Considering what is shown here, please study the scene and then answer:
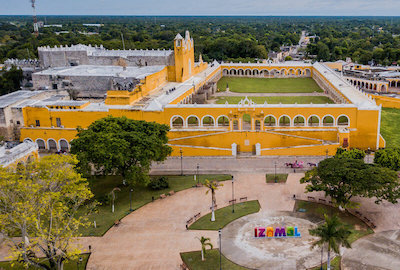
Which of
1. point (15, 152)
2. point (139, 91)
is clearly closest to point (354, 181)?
point (15, 152)

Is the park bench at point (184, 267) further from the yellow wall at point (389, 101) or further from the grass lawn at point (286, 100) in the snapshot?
the yellow wall at point (389, 101)

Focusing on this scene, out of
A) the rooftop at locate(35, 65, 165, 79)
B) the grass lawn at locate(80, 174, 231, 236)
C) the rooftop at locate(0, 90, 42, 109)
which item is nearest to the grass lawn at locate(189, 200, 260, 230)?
the grass lawn at locate(80, 174, 231, 236)

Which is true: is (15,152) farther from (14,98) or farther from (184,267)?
(184,267)

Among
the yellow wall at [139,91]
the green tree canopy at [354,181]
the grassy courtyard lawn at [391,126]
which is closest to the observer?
the green tree canopy at [354,181]

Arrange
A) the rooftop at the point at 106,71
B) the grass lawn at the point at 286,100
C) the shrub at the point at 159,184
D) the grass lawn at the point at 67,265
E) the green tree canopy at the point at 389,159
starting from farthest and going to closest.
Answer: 1. the grass lawn at the point at 286,100
2. the rooftop at the point at 106,71
3. the shrub at the point at 159,184
4. the green tree canopy at the point at 389,159
5. the grass lawn at the point at 67,265

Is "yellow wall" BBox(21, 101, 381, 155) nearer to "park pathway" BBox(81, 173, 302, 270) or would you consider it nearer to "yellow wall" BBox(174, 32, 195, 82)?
"park pathway" BBox(81, 173, 302, 270)

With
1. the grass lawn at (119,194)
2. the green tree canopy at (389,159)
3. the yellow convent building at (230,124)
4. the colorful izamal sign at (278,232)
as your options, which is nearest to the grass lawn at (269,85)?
the yellow convent building at (230,124)

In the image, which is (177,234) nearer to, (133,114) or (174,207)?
(174,207)
